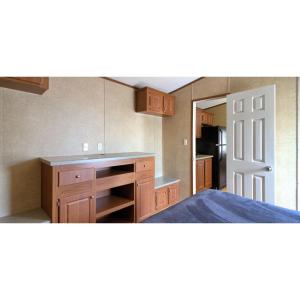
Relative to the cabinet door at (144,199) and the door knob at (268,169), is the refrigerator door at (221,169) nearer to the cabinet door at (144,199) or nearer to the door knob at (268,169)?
the door knob at (268,169)

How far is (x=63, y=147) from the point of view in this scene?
1.97 metres

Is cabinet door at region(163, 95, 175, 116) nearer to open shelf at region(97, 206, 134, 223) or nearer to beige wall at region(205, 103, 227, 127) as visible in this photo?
open shelf at region(97, 206, 134, 223)

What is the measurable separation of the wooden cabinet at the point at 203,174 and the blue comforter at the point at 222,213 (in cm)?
217

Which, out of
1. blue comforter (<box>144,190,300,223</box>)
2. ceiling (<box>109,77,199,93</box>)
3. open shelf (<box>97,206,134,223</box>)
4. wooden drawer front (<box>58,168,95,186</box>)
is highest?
ceiling (<box>109,77,199,93</box>)

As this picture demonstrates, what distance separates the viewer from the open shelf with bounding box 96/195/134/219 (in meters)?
1.98

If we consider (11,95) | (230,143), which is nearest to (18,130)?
(11,95)

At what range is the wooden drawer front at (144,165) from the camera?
2262 mm

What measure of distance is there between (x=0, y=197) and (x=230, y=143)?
2610mm

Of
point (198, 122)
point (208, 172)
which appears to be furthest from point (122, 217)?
point (198, 122)

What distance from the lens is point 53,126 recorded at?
1883 mm

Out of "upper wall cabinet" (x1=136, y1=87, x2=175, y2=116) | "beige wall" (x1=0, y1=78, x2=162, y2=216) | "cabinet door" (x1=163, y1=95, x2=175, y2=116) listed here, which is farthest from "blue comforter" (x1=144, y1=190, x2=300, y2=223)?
"cabinet door" (x1=163, y1=95, x2=175, y2=116)

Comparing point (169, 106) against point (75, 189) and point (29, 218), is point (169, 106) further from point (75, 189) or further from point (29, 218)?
point (29, 218)

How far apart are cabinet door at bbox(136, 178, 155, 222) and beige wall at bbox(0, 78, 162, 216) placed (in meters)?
0.67

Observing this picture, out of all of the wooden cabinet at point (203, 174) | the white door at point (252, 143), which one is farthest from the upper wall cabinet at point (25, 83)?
the wooden cabinet at point (203, 174)
